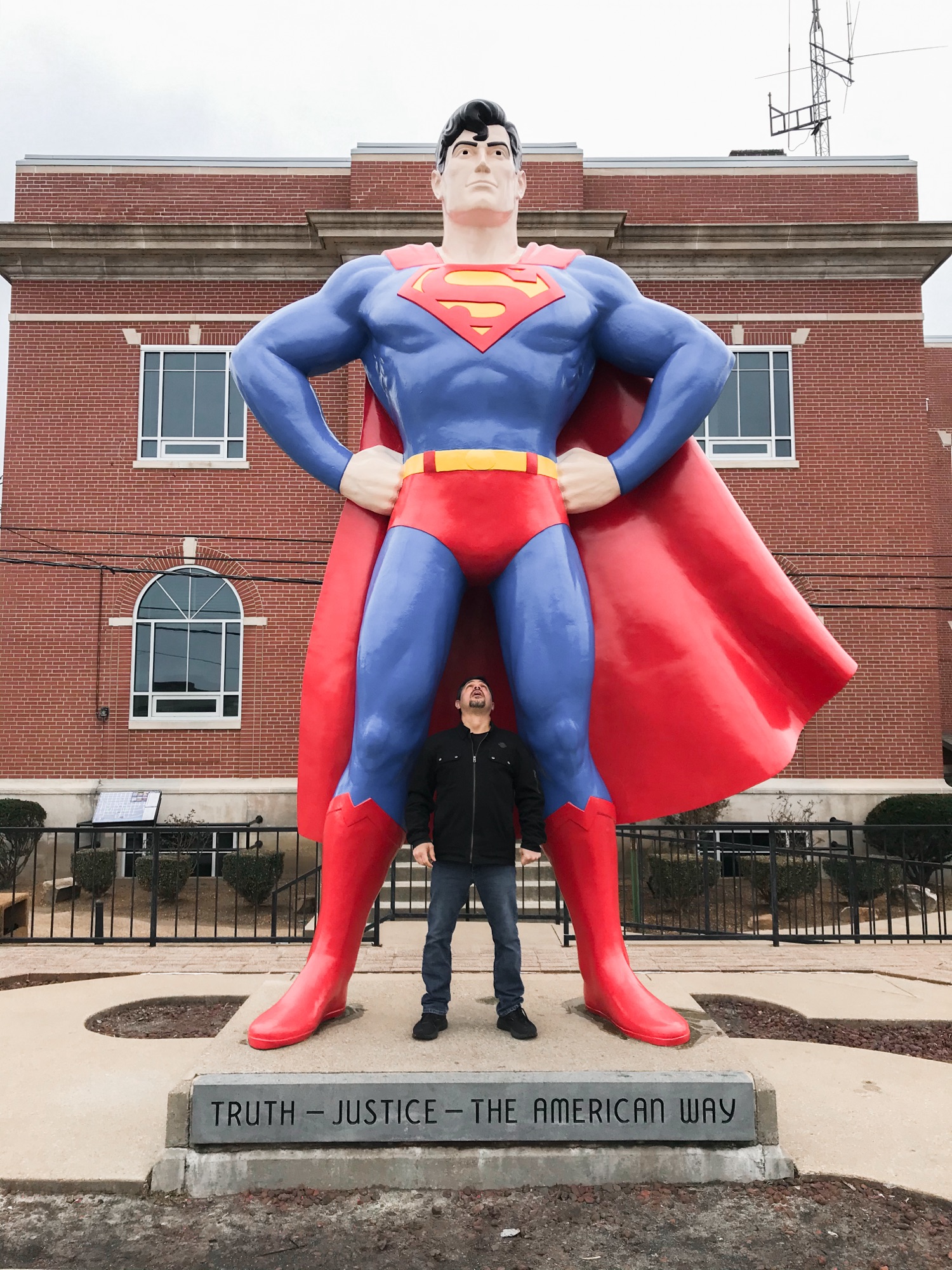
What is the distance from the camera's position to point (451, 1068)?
10.1ft

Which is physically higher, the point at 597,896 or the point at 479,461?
the point at 479,461

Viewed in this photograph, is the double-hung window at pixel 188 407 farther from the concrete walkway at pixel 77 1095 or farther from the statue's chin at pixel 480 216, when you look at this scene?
the statue's chin at pixel 480 216

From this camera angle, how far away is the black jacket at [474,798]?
11.3 feet

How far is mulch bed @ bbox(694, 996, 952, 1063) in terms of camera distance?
15.8 feet

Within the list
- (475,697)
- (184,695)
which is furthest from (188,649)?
(475,697)

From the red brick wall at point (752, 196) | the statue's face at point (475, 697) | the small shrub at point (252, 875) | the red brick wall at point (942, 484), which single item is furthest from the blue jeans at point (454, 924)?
the red brick wall at point (942, 484)

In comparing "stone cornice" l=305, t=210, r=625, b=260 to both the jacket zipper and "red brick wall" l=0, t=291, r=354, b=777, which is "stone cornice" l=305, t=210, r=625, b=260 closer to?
"red brick wall" l=0, t=291, r=354, b=777

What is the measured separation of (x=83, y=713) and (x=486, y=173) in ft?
39.8

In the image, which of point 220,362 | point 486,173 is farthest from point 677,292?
point 486,173

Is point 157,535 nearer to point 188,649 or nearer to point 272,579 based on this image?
point 188,649

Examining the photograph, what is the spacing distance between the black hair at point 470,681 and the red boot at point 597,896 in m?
0.54

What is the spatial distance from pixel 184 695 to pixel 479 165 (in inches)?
455

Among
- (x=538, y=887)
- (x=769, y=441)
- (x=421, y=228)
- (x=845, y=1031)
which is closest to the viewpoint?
(x=845, y=1031)

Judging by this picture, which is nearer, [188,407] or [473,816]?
[473,816]
